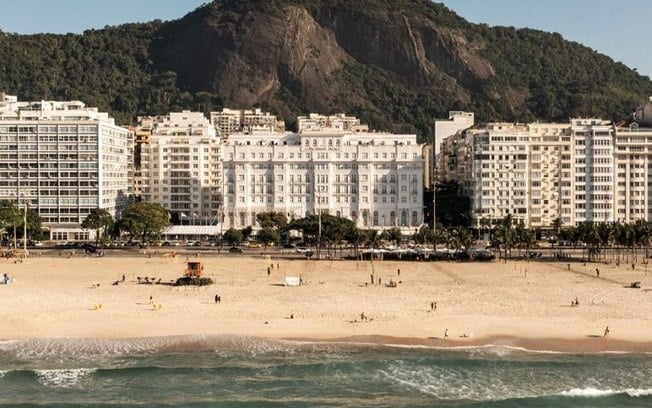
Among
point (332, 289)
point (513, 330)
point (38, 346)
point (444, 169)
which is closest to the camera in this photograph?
point (38, 346)

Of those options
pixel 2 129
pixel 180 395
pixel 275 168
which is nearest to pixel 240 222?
pixel 275 168

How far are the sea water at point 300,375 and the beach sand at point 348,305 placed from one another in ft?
7.07

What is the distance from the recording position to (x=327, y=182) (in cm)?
12975

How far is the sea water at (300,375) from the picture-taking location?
38.4 m

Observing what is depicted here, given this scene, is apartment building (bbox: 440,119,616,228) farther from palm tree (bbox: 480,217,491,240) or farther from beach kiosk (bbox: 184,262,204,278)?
beach kiosk (bbox: 184,262,204,278)

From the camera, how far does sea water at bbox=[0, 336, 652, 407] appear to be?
3844 centimetres

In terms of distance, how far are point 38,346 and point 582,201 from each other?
3896 inches

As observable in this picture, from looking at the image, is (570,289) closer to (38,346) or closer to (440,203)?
(38,346)

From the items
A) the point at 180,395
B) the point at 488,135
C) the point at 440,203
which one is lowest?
the point at 180,395

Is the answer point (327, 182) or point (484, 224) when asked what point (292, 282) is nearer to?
point (484, 224)

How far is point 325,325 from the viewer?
51.7 metres

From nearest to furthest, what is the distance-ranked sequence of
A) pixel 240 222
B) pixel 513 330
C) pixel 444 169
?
pixel 513 330, pixel 240 222, pixel 444 169

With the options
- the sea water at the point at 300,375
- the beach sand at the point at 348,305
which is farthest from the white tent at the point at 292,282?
the sea water at the point at 300,375

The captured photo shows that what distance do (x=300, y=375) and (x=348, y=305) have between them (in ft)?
56.6
